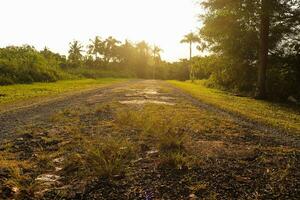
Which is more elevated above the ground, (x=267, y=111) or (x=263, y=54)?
(x=263, y=54)

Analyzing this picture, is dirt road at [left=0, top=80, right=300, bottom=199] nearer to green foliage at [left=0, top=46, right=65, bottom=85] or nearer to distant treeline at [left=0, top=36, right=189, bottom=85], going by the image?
green foliage at [left=0, top=46, right=65, bottom=85]

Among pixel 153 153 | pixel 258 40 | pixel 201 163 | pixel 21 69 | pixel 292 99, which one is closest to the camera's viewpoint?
pixel 201 163

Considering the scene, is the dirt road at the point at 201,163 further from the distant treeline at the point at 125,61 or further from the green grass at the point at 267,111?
the distant treeline at the point at 125,61

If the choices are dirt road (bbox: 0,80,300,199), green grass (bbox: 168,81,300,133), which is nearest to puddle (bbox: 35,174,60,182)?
dirt road (bbox: 0,80,300,199)

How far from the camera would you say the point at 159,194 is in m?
4.88

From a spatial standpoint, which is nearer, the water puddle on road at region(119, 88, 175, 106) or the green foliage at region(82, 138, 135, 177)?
the green foliage at region(82, 138, 135, 177)

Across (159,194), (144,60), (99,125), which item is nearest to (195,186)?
(159,194)

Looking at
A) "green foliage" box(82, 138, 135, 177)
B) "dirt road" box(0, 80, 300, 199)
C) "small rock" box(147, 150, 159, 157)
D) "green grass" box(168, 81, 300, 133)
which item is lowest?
"green grass" box(168, 81, 300, 133)

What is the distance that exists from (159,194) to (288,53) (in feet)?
76.0

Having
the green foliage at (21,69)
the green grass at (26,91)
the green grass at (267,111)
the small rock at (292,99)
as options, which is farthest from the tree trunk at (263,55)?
the green foliage at (21,69)

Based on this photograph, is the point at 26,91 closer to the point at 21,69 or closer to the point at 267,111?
the point at 21,69

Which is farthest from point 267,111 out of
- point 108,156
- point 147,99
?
point 108,156

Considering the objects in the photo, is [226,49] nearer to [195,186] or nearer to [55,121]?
[55,121]

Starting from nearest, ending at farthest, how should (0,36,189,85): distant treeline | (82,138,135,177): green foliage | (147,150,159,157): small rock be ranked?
1. (82,138,135,177): green foliage
2. (147,150,159,157): small rock
3. (0,36,189,85): distant treeline
